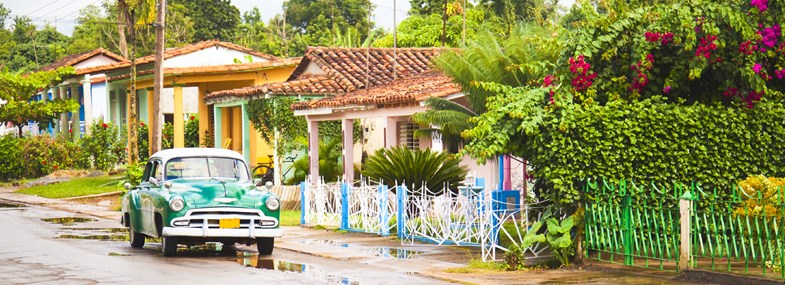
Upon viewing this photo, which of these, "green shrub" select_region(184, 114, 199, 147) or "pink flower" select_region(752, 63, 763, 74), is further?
"green shrub" select_region(184, 114, 199, 147)

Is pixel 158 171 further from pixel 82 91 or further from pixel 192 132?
pixel 82 91

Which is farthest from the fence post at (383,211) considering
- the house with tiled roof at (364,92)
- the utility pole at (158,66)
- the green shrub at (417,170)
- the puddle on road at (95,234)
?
the utility pole at (158,66)

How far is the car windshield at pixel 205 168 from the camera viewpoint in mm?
19141

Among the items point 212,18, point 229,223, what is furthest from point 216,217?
point 212,18

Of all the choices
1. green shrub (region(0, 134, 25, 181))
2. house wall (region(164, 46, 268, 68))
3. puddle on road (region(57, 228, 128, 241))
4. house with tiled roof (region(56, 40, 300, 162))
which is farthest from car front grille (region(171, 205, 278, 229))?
green shrub (region(0, 134, 25, 181))

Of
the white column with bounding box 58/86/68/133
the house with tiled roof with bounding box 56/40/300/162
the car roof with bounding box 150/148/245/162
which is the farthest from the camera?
the white column with bounding box 58/86/68/133

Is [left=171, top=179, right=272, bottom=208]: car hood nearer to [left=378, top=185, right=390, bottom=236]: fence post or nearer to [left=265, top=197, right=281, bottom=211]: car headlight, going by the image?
[left=265, top=197, right=281, bottom=211]: car headlight

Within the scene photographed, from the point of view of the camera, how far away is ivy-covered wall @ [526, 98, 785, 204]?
14641 mm

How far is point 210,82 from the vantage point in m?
40.3

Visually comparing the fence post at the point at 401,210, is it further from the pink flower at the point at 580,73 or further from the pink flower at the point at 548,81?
the pink flower at the point at 580,73

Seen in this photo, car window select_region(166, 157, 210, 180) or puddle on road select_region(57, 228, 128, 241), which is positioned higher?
car window select_region(166, 157, 210, 180)

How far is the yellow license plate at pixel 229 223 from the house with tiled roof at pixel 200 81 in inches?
657

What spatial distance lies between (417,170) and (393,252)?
455cm

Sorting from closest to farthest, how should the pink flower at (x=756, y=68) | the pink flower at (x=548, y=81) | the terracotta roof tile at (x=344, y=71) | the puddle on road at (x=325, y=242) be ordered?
the pink flower at (x=756, y=68) < the pink flower at (x=548, y=81) < the puddle on road at (x=325, y=242) < the terracotta roof tile at (x=344, y=71)
